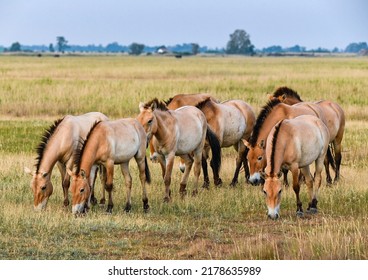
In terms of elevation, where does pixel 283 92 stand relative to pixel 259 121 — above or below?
above

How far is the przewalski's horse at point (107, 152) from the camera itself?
10.6 meters

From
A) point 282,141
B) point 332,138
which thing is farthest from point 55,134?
point 332,138

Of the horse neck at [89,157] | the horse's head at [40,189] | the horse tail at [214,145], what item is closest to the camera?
the horse neck at [89,157]

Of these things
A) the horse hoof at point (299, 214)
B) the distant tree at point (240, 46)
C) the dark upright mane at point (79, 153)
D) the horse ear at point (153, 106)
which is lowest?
the distant tree at point (240, 46)

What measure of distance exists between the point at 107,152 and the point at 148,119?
1.35 metres

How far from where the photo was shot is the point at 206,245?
9.25m

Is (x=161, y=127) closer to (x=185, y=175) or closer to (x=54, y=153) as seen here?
(x=185, y=175)

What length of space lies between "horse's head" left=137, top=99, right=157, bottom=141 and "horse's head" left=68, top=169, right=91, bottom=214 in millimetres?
1894

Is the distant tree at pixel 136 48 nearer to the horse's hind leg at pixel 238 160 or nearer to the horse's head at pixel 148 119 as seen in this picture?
the horse's hind leg at pixel 238 160

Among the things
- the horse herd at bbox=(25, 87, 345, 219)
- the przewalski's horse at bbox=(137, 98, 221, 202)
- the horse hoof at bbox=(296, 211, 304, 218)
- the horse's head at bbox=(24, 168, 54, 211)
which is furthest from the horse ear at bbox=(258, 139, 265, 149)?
the horse's head at bbox=(24, 168, 54, 211)

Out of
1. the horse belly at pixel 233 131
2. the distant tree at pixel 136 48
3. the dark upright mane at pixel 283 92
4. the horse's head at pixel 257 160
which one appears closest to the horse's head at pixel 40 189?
the horse's head at pixel 257 160

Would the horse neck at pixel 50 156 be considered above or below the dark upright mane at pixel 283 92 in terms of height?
below

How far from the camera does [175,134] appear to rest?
41.5 ft

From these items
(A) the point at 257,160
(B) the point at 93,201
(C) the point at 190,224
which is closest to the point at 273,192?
(C) the point at 190,224
